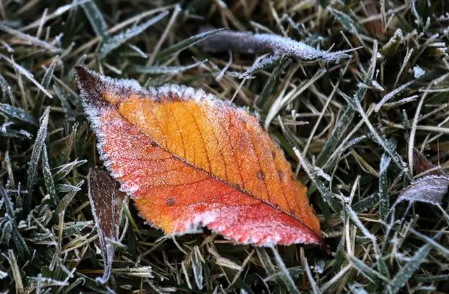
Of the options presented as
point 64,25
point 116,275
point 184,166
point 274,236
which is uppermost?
point 64,25

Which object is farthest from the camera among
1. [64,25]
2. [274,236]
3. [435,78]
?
[64,25]

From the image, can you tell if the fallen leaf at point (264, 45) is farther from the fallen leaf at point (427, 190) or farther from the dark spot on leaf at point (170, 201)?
the dark spot on leaf at point (170, 201)

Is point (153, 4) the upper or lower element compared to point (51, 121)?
upper

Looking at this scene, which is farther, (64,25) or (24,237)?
(64,25)

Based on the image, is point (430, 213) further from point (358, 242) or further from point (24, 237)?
point (24, 237)

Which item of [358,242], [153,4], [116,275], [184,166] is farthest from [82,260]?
[153,4]

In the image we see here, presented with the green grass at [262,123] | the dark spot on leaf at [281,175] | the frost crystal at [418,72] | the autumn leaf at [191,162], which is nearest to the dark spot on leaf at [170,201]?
the autumn leaf at [191,162]

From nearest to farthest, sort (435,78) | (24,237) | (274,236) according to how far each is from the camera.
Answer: (274,236) → (24,237) → (435,78)
